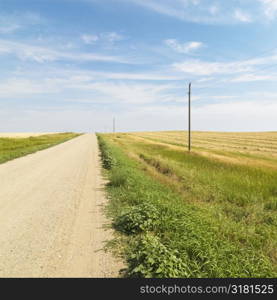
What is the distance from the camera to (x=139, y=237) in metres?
4.67

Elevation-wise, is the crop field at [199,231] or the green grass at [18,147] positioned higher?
the green grass at [18,147]

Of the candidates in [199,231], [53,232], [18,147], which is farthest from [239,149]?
[18,147]

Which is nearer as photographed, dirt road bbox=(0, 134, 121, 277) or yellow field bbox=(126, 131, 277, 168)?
dirt road bbox=(0, 134, 121, 277)

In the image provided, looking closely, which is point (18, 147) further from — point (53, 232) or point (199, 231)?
point (199, 231)

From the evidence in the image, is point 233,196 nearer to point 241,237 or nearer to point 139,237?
point 241,237

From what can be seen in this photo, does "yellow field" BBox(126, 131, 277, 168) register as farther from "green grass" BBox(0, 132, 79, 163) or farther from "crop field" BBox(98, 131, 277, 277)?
"green grass" BBox(0, 132, 79, 163)

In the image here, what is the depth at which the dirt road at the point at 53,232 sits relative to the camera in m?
3.66

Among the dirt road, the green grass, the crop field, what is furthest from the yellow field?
the green grass

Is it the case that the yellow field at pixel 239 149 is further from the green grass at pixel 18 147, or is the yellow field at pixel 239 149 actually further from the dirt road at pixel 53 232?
the green grass at pixel 18 147

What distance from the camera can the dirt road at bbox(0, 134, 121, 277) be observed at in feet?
12.0

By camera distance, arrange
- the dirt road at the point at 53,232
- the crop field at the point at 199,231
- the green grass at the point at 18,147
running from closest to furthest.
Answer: the crop field at the point at 199,231, the dirt road at the point at 53,232, the green grass at the point at 18,147

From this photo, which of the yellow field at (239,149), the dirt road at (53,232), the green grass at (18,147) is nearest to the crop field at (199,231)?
the dirt road at (53,232)
